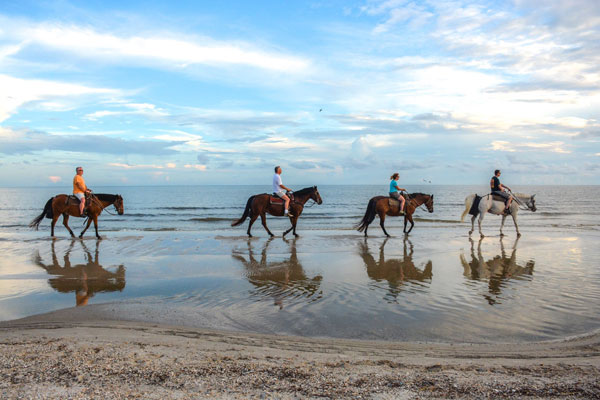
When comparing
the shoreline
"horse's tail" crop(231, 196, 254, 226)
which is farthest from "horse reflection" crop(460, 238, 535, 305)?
"horse's tail" crop(231, 196, 254, 226)

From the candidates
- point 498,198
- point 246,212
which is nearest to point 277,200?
point 246,212

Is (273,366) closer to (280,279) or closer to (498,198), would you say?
(280,279)

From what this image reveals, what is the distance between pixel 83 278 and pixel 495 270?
384 inches

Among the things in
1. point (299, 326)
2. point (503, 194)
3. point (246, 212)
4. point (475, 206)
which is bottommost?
point (299, 326)

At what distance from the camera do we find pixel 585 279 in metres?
8.69

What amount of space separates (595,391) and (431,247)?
10726 mm

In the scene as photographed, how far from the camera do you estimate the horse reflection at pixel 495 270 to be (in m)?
8.09

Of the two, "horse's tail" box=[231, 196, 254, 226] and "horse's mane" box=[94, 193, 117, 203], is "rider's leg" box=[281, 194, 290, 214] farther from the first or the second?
"horse's mane" box=[94, 193, 117, 203]

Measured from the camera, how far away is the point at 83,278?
9.29 meters

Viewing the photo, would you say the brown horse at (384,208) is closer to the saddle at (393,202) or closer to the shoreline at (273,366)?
the saddle at (393,202)

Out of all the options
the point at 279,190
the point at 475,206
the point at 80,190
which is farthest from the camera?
the point at 475,206

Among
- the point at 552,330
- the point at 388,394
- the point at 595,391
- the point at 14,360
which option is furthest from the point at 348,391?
the point at 552,330

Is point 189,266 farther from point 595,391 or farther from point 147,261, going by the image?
point 595,391

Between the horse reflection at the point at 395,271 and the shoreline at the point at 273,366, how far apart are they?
2.64 meters
